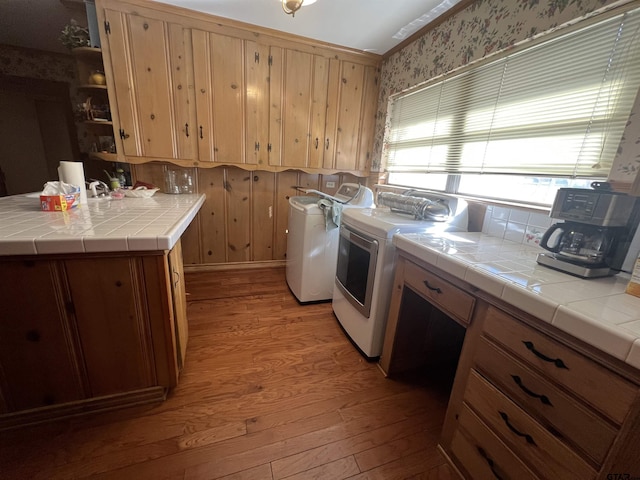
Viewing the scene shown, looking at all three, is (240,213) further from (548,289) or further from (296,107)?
(548,289)

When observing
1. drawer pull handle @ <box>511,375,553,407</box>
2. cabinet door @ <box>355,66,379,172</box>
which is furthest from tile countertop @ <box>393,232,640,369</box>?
cabinet door @ <box>355,66,379,172</box>

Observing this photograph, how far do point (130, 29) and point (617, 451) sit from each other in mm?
3429

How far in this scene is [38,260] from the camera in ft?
3.17

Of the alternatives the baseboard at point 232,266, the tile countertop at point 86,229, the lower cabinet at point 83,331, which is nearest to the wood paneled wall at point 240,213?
the baseboard at point 232,266

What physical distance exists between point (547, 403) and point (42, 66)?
555 cm

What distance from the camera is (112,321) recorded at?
112cm

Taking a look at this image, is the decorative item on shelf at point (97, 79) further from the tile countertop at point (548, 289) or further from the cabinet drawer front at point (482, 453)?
the cabinet drawer front at point (482, 453)

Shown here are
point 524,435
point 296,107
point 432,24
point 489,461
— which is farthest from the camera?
point 296,107

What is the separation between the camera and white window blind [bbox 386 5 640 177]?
1072 millimetres

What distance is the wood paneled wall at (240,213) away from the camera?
270cm

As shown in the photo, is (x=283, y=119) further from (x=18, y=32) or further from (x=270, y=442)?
(x=18, y=32)

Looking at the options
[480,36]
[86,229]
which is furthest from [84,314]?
[480,36]

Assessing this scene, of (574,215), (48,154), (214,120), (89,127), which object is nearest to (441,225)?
(574,215)

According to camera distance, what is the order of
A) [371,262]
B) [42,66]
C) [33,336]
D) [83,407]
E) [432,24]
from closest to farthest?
[33,336] < [83,407] < [371,262] < [432,24] < [42,66]
